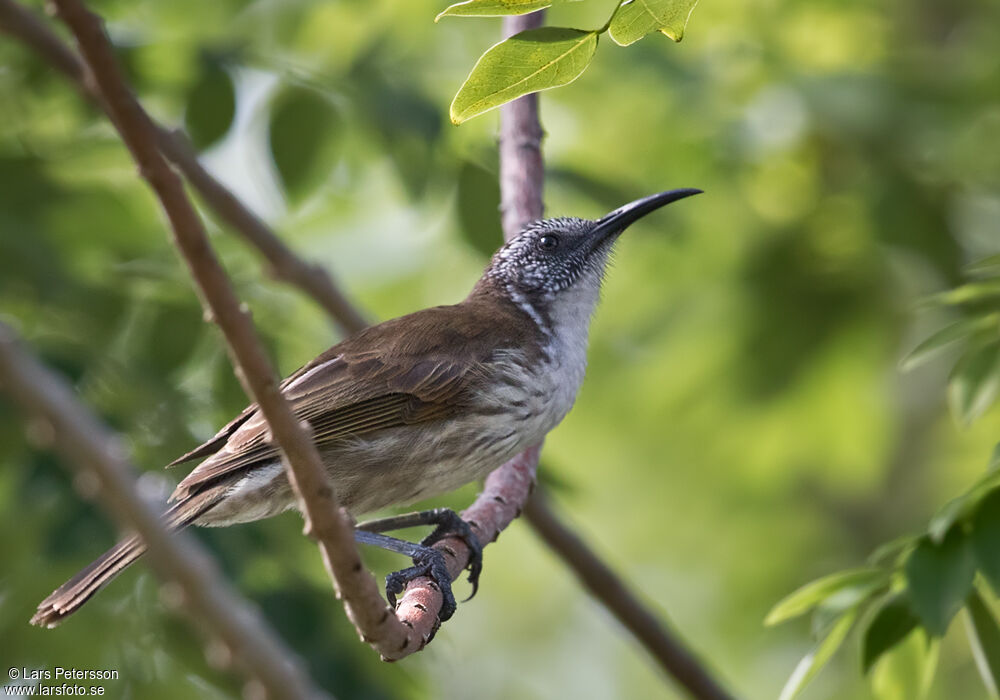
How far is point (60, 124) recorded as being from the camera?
5465 millimetres

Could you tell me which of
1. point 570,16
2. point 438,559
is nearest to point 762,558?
point 570,16

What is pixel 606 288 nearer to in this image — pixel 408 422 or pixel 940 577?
pixel 408 422

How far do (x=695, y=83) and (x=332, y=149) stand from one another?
207 centimetres

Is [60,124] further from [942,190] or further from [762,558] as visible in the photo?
[762,558]

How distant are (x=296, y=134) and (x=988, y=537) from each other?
129 inches

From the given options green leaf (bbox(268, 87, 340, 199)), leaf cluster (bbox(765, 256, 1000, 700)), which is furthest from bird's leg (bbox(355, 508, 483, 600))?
green leaf (bbox(268, 87, 340, 199))

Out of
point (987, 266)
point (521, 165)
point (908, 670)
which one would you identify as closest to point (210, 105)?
point (521, 165)

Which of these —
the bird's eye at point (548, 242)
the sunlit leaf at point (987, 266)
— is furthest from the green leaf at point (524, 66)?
the bird's eye at point (548, 242)

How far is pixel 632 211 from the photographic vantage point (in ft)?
16.6

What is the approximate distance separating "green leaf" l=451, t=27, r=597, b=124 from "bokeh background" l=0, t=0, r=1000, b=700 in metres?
2.31

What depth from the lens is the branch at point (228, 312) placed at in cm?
184

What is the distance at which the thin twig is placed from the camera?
15.3ft

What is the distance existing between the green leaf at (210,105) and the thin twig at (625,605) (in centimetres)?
213

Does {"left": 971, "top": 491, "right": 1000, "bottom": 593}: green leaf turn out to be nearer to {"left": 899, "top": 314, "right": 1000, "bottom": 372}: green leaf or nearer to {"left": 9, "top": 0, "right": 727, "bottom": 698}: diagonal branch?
{"left": 899, "top": 314, "right": 1000, "bottom": 372}: green leaf
